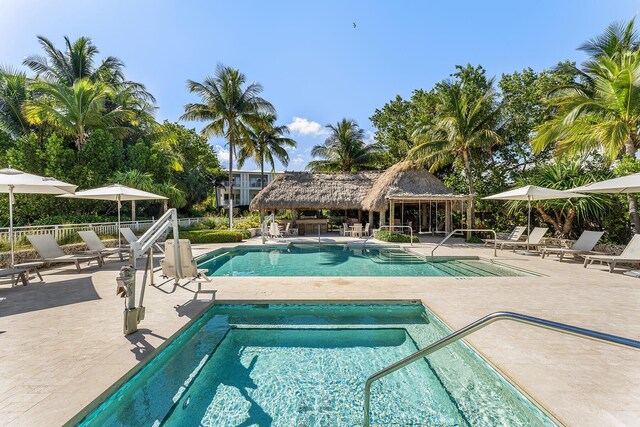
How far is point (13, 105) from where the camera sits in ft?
49.2

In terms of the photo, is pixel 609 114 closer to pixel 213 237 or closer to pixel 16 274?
pixel 213 237

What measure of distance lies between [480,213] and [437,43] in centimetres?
1037

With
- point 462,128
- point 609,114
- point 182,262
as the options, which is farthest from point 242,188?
point 609,114

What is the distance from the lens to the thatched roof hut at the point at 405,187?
631 inches

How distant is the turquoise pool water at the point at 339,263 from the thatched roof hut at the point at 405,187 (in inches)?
171

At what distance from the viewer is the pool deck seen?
8.02 ft

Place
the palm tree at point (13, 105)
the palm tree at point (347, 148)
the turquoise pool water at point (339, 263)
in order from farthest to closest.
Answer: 1. the palm tree at point (347, 148)
2. the palm tree at point (13, 105)
3. the turquoise pool water at point (339, 263)

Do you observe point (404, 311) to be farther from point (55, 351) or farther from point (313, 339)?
point (55, 351)

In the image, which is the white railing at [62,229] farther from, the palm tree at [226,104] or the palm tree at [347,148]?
the palm tree at [347,148]

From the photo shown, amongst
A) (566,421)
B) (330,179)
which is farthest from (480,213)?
(566,421)

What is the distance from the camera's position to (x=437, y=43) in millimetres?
12906

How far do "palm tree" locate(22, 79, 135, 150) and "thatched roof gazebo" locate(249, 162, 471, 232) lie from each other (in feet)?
29.9

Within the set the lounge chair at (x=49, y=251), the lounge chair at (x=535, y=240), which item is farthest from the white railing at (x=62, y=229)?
the lounge chair at (x=535, y=240)

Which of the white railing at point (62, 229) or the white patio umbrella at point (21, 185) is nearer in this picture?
the white patio umbrella at point (21, 185)
